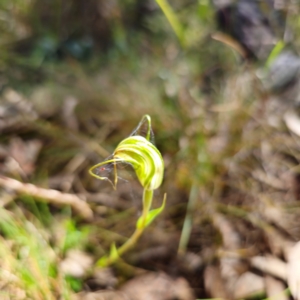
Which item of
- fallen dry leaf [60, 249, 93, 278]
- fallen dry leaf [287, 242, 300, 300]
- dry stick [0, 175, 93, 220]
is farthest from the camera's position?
Result: dry stick [0, 175, 93, 220]

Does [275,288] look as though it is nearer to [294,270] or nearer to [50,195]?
[294,270]

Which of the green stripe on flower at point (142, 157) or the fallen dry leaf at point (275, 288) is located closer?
the green stripe on flower at point (142, 157)

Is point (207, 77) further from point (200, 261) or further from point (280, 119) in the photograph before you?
point (200, 261)

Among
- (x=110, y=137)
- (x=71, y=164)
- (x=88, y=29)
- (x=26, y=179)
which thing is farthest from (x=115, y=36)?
(x=26, y=179)

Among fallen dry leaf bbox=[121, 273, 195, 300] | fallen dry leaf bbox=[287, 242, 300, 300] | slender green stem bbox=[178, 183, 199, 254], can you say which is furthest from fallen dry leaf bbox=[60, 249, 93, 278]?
fallen dry leaf bbox=[287, 242, 300, 300]

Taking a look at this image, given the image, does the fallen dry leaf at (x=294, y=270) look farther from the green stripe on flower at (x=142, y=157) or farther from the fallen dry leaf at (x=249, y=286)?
the green stripe on flower at (x=142, y=157)

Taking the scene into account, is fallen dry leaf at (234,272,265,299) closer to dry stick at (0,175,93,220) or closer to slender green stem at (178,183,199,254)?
slender green stem at (178,183,199,254)

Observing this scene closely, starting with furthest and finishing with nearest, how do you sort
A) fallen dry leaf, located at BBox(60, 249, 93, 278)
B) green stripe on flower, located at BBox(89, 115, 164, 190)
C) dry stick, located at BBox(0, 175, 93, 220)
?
dry stick, located at BBox(0, 175, 93, 220) < fallen dry leaf, located at BBox(60, 249, 93, 278) < green stripe on flower, located at BBox(89, 115, 164, 190)

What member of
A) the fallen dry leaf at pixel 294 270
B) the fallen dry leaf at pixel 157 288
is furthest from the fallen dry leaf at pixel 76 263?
the fallen dry leaf at pixel 294 270

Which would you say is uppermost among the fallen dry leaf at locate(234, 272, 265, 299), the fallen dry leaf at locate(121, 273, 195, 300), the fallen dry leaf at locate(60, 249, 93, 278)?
the fallen dry leaf at locate(234, 272, 265, 299)
